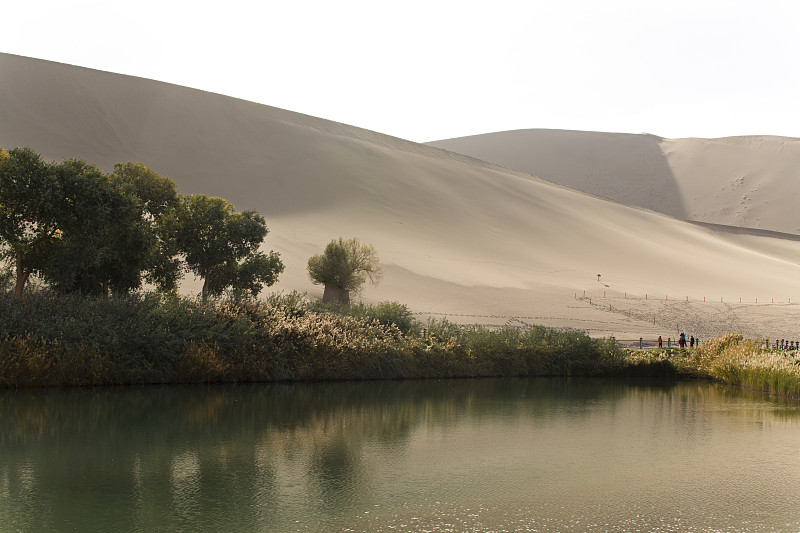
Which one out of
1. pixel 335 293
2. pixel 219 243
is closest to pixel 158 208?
pixel 219 243

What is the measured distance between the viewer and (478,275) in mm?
41125

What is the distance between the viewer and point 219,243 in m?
24.1

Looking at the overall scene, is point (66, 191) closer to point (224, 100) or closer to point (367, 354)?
point (367, 354)

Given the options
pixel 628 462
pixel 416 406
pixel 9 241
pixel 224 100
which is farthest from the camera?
pixel 224 100

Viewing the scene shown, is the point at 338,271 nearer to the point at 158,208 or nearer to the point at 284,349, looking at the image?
the point at 158,208

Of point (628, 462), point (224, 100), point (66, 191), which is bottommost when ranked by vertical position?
point (628, 462)

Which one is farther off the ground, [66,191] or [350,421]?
[66,191]

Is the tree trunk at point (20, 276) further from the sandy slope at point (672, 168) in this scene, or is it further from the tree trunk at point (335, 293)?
the sandy slope at point (672, 168)

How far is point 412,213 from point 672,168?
84206mm

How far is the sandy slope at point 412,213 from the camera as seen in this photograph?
37.7 m

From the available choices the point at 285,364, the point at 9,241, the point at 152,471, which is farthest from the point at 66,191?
the point at 152,471

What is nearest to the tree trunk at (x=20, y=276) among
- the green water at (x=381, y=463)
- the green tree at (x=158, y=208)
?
the green tree at (x=158, y=208)

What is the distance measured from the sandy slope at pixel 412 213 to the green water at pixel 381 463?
17232mm

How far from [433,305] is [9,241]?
18831 millimetres
